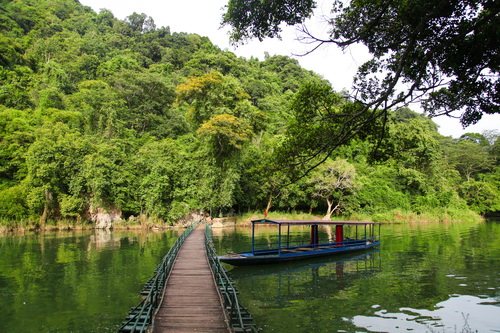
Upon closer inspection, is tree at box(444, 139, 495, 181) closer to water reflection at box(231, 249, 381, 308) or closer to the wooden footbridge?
water reflection at box(231, 249, 381, 308)

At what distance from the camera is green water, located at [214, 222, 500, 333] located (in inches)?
387

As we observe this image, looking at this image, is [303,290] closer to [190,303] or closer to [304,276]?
[304,276]

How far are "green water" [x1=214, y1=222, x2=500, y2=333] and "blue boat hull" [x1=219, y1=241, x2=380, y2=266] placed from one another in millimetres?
351

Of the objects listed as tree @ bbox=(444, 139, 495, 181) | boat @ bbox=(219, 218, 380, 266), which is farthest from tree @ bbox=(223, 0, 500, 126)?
tree @ bbox=(444, 139, 495, 181)

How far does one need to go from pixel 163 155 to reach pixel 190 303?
34.6 m

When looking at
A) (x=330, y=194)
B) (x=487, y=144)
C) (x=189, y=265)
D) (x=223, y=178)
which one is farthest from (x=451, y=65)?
(x=487, y=144)

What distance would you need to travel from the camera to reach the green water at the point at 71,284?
32.4 ft

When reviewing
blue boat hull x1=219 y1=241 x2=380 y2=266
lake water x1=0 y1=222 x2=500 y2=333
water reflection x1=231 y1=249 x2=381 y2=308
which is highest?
blue boat hull x1=219 y1=241 x2=380 y2=266

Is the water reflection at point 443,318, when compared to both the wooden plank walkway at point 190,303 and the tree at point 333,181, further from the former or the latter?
the tree at point 333,181

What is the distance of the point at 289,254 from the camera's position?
62.2ft

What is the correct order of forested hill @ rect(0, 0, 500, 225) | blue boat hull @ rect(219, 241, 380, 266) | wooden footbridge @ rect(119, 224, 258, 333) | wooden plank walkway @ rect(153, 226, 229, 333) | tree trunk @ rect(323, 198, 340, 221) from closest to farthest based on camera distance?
wooden footbridge @ rect(119, 224, 258, 333)
wooden plank walkway @ rect(153, 226, 229, 333)
blue boat hull @ rect(219, 241, 380, 266)
forested hill @ rect(0, 0, 500, 225)
tree trunk @ rect(323, 198, 340, 221)

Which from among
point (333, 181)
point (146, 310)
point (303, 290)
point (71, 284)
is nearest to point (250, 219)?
point (333, 181)

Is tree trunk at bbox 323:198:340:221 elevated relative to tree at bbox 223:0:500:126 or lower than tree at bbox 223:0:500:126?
lower

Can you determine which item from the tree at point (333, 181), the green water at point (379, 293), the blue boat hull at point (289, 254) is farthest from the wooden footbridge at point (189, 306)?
the tree at point (333, 181)
